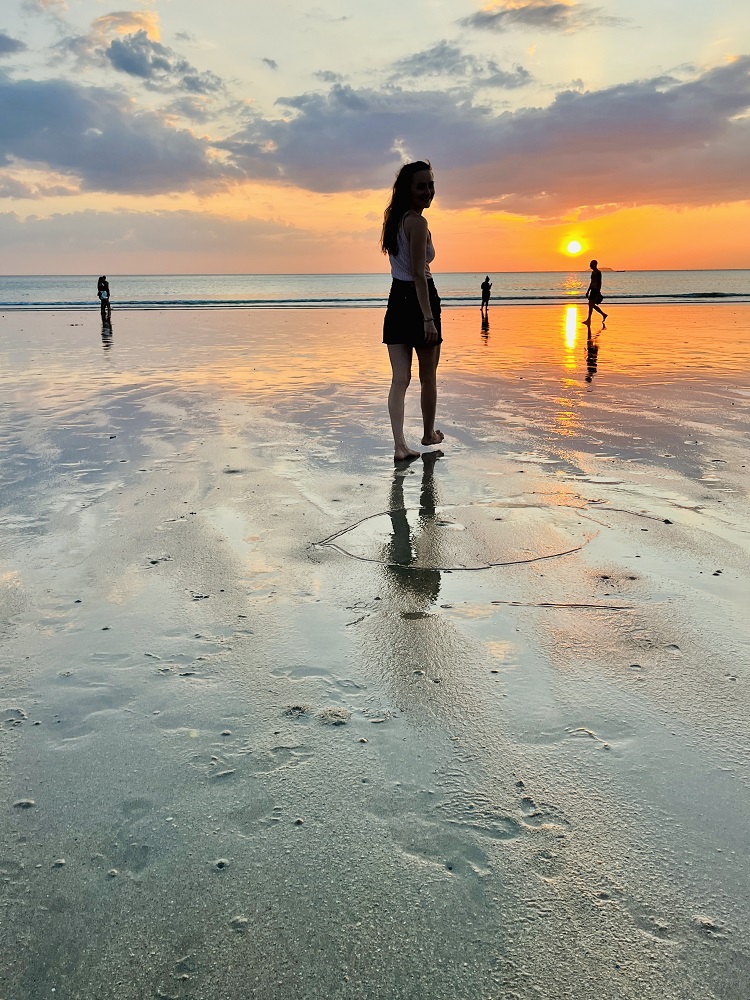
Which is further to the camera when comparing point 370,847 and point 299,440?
point 299,440

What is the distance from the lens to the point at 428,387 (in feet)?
20.2

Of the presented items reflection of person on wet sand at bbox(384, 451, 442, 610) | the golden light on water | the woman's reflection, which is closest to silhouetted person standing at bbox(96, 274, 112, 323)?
the woman's reflection

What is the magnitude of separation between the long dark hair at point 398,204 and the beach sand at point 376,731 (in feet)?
5.97

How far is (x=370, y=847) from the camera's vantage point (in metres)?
1.78

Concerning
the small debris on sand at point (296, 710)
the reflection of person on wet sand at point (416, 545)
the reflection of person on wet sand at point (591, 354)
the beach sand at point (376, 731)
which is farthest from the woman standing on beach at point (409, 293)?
the reflection of person on wet sand at point (591, 354)

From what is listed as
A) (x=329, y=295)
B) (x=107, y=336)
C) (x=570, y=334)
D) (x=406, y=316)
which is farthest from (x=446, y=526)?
(x=329, y=295)

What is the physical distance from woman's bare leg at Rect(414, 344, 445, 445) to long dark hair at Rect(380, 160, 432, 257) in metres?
0.79

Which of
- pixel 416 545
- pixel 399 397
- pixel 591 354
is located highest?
pixel 591 354

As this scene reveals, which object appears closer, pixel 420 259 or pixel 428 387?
pixel 420 259

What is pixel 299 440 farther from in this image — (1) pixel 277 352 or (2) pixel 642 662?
(1) pixel 277 352

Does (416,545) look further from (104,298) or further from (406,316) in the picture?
(104,298)

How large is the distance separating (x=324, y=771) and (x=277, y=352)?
13547mm

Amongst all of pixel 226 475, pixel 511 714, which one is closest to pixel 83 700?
pixel 511 714

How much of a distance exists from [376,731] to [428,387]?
4227mm
